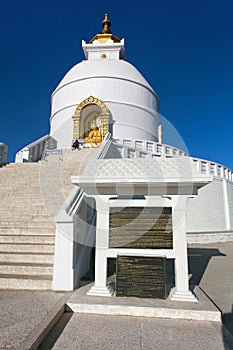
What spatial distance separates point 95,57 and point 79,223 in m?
25.5

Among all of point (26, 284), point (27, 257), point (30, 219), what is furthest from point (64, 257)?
point (30, 219)

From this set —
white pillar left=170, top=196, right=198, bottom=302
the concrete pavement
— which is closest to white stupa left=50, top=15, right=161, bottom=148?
white pillar left=170, top=196, right=198, bottom=302

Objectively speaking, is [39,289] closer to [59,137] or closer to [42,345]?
[42,345]

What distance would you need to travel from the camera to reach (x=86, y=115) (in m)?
20.0

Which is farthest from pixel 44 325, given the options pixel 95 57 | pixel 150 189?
pixel 95 57

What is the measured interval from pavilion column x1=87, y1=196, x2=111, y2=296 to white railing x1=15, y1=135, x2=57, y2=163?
9947mm

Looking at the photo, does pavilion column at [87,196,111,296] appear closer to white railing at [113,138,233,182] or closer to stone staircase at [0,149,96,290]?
stone staircase at [0,149,96,290]

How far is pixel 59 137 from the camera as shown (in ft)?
65.5

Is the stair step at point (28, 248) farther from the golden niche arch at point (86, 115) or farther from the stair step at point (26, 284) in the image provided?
the golden niche arch at point (86, 115)

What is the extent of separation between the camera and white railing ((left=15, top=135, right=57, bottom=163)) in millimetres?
13170

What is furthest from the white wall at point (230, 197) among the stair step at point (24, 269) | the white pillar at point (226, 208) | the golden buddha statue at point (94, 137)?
the stair step at point (24, 269)

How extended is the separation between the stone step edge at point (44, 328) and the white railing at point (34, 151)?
10731 millimetres

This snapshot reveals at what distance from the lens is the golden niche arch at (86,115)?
18.5 meters

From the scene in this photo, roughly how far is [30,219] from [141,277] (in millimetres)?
3470
